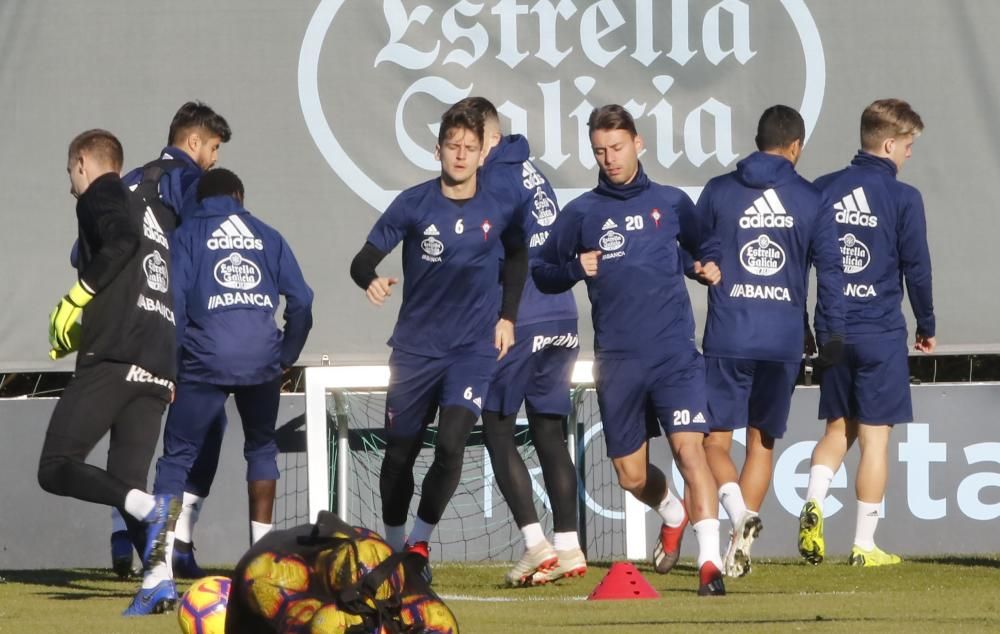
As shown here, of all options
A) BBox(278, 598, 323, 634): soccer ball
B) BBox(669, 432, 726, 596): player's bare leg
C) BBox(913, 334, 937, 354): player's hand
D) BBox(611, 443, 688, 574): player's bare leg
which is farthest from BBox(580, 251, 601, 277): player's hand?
BBox(278, 598, 323, 634): soccer ball

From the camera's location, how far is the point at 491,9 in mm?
10570

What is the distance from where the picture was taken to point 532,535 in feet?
27.7

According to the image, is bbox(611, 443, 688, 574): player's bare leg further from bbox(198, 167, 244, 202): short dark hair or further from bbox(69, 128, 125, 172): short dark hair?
bbox(69, 128, 125, 172): short dark hair

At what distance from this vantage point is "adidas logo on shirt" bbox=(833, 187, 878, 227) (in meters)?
9.28

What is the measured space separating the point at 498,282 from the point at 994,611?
279 cm

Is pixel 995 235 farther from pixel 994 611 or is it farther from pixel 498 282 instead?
pixel 994 611

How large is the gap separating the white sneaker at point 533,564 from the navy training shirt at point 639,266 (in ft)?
3.46

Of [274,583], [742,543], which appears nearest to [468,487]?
[742,543]

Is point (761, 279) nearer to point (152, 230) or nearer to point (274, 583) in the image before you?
point (152, 230)

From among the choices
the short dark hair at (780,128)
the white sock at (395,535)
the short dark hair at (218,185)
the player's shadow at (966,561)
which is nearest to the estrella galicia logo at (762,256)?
the short dark hair at (780,128)

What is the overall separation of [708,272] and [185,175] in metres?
2.67

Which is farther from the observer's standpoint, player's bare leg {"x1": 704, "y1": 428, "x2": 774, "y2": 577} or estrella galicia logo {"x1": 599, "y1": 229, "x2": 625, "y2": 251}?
player's bare leg {"x1": 704, "y1": 428, "x2": 774, "y2": 577}

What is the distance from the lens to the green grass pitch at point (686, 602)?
19.8 ft

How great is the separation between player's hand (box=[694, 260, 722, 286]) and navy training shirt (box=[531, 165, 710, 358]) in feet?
0.30
